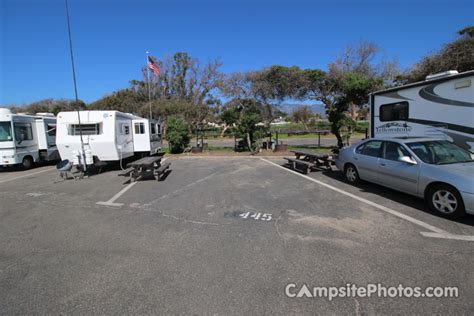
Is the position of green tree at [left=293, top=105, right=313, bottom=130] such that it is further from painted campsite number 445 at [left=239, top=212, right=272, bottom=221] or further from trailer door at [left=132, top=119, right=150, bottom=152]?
painted campsite number 445 at [left=239, top=212, right=272, bottom=221]

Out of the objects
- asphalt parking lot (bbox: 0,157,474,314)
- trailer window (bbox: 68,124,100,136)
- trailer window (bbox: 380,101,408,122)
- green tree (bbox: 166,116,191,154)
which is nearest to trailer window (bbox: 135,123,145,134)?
trailer window (bbox: 68,124,100,136)

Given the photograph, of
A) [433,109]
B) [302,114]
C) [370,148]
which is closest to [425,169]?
[370,148]

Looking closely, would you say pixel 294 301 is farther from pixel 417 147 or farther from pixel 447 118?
pixel 447 118

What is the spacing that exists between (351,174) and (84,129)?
10.6m

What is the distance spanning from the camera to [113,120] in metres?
10.7

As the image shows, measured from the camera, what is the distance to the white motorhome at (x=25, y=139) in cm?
1202

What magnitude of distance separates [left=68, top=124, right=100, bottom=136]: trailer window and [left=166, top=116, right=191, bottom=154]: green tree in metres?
6.95

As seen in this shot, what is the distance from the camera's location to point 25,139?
1295cm

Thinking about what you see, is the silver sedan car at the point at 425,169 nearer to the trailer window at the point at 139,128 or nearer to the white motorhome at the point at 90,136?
the white motorhome at the point at 90,136

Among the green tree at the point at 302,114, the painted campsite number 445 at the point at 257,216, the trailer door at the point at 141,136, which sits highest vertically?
the green tree at the point at 302,114

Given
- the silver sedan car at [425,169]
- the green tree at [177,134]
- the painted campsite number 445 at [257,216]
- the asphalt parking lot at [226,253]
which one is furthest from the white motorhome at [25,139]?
the silver sedan car at [425,169]

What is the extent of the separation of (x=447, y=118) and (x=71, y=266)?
30.6 ft

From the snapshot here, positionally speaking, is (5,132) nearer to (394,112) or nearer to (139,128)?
(139,128)

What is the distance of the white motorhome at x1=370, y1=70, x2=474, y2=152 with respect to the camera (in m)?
6.58
